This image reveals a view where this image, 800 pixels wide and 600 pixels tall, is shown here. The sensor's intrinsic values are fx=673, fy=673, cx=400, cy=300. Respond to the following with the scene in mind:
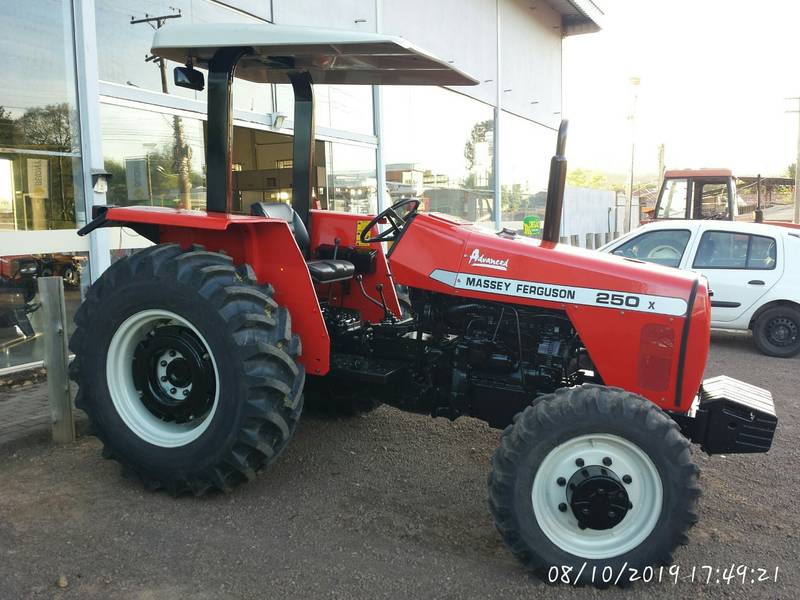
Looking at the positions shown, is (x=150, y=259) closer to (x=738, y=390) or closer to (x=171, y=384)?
(x=171, y=384)

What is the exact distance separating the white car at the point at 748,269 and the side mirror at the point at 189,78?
5.80 m

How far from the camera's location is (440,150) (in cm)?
1362

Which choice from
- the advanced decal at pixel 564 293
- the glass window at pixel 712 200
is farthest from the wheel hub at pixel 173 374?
the glass window at pixel 712 200

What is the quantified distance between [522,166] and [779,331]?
11.1 meters

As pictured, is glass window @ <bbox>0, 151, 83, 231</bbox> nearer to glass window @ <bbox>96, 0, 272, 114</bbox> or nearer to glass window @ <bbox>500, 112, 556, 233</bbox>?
glass window @ <bbox>96, 0, 272, 114</bbox>

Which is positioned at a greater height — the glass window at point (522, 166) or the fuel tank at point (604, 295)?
the glass window at point (522, 166)

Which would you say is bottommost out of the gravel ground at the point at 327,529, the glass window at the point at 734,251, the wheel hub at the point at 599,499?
the gravel ground at the point at 327,529

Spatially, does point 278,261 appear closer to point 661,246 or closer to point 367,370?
point 367,370

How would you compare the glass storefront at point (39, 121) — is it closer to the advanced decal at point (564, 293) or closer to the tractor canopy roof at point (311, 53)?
the tractor canopy roof at point (311, 53)

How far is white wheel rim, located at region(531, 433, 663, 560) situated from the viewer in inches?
105

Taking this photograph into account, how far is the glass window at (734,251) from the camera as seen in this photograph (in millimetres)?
7762

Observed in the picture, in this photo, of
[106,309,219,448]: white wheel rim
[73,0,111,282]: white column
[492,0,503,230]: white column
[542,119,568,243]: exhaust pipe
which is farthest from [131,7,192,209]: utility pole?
[492,0,503,230]: white column

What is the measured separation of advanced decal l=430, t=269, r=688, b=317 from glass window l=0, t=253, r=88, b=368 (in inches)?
165

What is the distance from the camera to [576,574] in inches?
104
